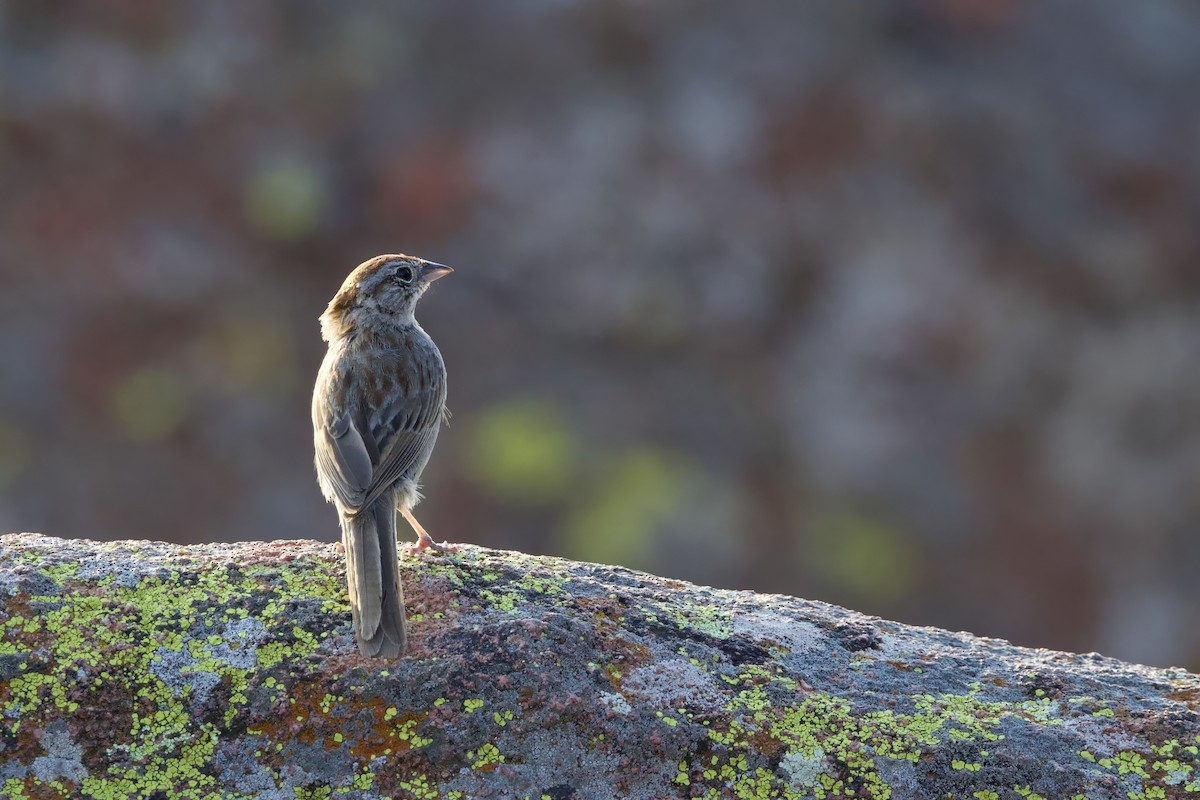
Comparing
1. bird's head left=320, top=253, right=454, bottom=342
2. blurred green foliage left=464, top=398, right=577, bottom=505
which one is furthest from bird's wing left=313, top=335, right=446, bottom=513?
blurred green foliage left=464, top=398, right=577, bottom=505

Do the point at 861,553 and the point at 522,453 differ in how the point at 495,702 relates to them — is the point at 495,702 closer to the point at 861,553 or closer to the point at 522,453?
the point at 522,453

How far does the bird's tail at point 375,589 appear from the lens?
3910 millimetres

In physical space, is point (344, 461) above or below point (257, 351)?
below

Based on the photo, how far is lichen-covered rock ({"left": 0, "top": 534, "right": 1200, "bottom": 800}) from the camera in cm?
356

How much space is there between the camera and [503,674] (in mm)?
3871

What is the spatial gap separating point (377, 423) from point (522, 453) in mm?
10116

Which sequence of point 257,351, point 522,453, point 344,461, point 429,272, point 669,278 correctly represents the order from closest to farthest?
point 344,461 → point 429,272 → point 522,453 → point 257,351 → point 669,278

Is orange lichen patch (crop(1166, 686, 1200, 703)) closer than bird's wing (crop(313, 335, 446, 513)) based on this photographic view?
Yes

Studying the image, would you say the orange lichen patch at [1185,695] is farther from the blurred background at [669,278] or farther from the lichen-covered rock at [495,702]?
the blurred background at [669,278]

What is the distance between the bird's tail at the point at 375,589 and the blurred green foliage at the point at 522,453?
36.3ft

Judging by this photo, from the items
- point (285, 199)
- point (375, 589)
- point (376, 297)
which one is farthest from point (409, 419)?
point (285, 199)

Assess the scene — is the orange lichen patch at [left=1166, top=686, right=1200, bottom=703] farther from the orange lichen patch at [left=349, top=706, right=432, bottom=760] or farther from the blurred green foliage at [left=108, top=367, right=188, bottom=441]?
the blurred green foliage at [left=108, top=367, right=188, bottom=441]

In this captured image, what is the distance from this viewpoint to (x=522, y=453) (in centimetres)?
1571

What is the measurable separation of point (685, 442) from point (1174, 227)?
284 inches
